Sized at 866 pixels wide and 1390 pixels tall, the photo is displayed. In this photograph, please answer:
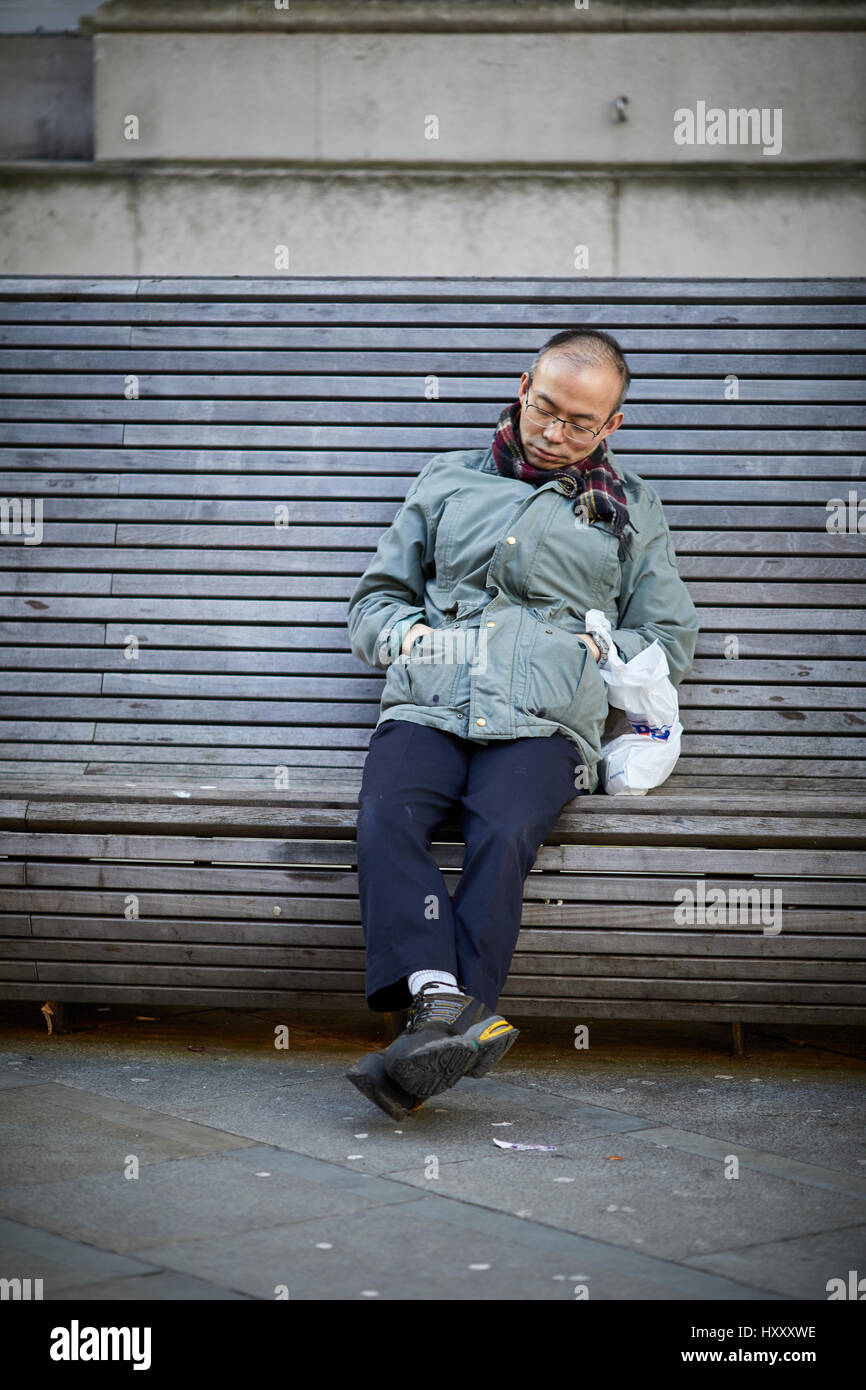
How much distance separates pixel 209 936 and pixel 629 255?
399 cm

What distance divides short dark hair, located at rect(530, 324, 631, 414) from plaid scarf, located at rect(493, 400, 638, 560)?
0.48 feet

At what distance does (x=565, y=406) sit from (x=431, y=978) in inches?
59.4

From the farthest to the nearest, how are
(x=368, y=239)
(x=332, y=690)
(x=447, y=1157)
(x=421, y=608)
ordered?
(x=368, y=239)
(x=332, y=690)
(x=421, y=608)
(x=447, y=1157)

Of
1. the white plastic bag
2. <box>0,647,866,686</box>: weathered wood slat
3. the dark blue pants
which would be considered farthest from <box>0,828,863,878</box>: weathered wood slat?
<box>0,647,866,686</box>: weathered wood slat

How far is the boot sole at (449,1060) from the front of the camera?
9.07 feet

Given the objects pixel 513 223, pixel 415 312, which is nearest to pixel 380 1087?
pixel 415 312

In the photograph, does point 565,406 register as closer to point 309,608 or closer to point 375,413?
point 375,413

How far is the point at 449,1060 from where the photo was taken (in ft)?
9.12

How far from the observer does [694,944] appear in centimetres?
337

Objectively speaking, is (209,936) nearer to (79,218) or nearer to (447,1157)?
(447,1157)

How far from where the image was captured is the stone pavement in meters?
2.22

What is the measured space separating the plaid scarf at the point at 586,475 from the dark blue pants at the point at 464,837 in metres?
0.61

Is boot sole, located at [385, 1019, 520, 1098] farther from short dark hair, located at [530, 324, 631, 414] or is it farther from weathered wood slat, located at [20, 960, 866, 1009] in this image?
short dark hair, located at [530, 324, 631, 414]
